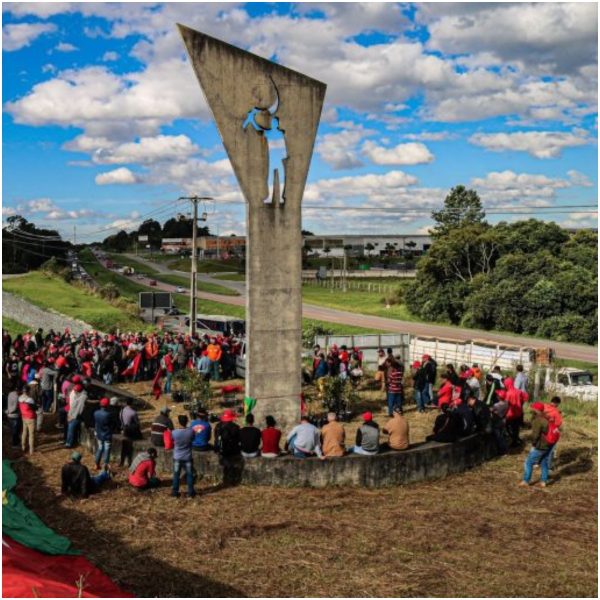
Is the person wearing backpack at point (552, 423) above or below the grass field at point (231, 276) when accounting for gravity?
below

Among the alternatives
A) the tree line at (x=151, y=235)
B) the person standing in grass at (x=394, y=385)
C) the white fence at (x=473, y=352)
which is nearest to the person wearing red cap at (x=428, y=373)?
the person standing in grass at (x=394, y=385)

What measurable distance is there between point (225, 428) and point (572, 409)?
13.9 meters

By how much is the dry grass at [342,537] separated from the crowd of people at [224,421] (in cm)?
63

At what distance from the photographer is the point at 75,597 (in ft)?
22.5

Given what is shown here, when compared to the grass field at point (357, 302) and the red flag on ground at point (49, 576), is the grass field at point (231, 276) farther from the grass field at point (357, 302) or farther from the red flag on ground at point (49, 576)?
the red flag on ground at point (49, 576)

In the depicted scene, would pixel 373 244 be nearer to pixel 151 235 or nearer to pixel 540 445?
pixel 151 235

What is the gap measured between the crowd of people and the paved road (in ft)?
79.8

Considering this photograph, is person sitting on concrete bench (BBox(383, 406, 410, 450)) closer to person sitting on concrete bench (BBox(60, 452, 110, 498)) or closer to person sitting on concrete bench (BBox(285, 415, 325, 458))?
person sitting on concrete bench (BBox(285, 415, 325, 458))

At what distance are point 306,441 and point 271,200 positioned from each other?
222 inches

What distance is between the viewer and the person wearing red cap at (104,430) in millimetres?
13906

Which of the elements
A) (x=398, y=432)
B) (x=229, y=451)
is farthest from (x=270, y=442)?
(x=398, y=432)

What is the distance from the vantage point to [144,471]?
12.8 metres

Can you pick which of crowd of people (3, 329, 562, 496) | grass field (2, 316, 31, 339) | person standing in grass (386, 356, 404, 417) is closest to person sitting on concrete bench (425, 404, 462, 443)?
crowd of people (3, 329, 562, 496)

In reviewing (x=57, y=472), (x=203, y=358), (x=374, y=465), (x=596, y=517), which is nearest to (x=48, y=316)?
(x=203, y=358)
